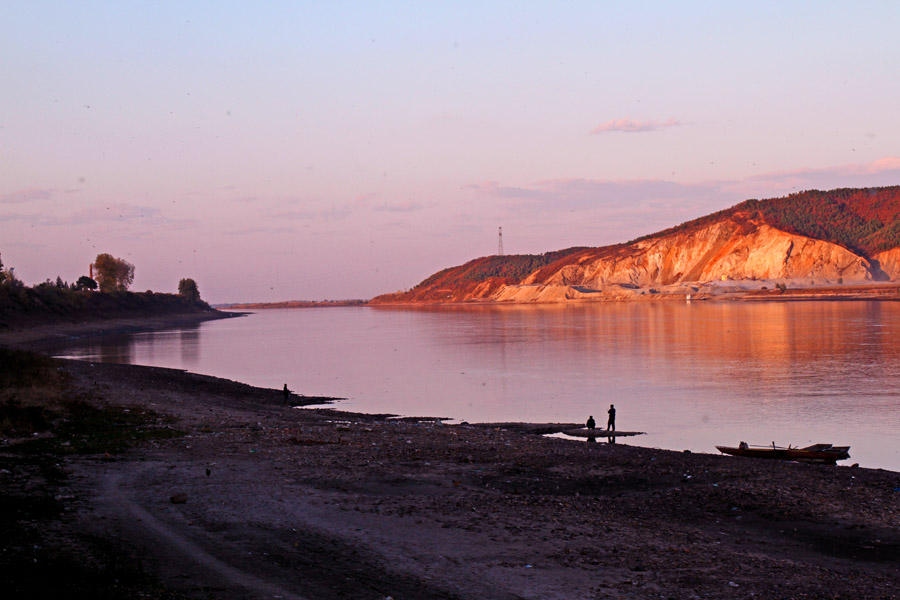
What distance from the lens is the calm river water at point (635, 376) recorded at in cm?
3238

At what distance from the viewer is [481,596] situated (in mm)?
9812

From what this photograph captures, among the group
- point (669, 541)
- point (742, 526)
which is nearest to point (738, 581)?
point (669, 541)

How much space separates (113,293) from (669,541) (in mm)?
157635

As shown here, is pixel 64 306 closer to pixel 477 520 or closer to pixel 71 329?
pixel 71 329

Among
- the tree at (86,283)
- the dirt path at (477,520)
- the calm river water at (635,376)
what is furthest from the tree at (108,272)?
the dirt path at (477,520)

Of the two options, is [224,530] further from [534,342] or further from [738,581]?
[534,342]

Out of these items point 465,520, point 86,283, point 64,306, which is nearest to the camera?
point 465,520

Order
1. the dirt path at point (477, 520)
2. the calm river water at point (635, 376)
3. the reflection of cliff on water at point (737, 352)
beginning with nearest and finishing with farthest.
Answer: the dirt path at point (477, 520), the calm river water at point (635, 376), the reflection of cliff on water at point (737, 352)

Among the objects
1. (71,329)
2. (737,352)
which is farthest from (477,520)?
(71,329)

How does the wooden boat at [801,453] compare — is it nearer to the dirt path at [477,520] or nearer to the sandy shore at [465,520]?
the dirt path at [477,520]

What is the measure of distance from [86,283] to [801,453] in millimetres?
159812

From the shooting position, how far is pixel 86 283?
157000mm

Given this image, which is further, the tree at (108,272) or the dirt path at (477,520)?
the tree at (108,272)

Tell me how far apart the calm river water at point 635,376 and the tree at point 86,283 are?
2720 inches
